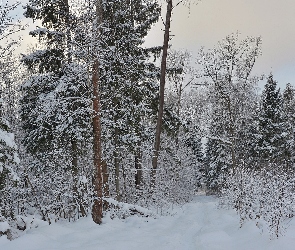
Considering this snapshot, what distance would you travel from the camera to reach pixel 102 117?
36.9 feet

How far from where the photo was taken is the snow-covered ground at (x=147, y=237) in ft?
19.5

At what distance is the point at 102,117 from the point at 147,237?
538 centimetres

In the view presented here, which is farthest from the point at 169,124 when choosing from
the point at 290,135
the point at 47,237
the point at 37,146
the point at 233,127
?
the point at 290,135

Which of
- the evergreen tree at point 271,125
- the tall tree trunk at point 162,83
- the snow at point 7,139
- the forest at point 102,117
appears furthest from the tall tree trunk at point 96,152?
the evergreen tree at point 271,125

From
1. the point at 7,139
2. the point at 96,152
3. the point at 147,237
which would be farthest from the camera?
the point at 96,152

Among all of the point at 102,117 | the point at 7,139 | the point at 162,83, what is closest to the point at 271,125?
the point at 162,83

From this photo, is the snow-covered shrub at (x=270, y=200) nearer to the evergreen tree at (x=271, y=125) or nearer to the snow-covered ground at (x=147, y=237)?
the snow-covered ground at (x=147, y=237)

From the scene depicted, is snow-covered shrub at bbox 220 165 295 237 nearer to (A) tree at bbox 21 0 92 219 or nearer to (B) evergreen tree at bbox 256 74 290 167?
(A) tree at bbox 21 0 92 219

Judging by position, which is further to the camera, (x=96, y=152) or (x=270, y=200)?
(x=96, y=152)

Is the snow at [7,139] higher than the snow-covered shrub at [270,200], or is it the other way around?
the snow at [7,139]

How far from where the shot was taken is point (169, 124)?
1581 cm

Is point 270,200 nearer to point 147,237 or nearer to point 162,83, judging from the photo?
point 147,237

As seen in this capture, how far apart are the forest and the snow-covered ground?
0.47 metres

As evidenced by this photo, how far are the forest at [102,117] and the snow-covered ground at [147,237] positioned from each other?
47 centimetres
